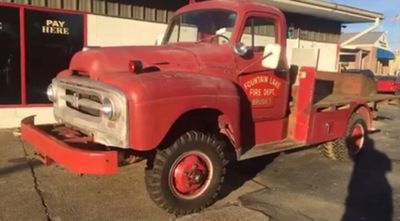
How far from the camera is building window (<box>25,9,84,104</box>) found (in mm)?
9945

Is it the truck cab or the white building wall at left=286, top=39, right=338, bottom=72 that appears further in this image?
the white building wall at left=286, top=39, right=338, bottom=72

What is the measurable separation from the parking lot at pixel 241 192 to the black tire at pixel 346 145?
0.55ft

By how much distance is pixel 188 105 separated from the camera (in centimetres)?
501

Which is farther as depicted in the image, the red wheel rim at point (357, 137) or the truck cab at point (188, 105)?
the red wheel rim at point (357, 137)

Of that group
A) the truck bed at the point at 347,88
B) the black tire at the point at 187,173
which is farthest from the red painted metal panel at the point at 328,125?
the black tire at the point at 187,173

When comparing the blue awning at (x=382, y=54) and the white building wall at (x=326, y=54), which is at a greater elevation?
the white building wall at (x=326, y=54)

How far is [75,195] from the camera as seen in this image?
5848 millimetres

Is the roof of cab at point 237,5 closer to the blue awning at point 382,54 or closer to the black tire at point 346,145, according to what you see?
the black tire at point 346,145

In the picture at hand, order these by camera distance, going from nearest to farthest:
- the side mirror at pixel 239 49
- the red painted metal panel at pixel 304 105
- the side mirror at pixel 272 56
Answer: the side mirror at pixel 272 56 < the side mirror at pixel 239 49 < the red painted metal panel at pixel 304 105

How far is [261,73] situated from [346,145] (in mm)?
2720

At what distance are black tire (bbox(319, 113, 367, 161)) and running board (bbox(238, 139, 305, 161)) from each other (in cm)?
143

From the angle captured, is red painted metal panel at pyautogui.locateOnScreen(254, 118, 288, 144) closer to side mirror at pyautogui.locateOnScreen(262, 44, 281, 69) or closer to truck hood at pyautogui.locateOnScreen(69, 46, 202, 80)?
side mirror at pyautogui.locateOnScreen(262, 44, 281, 69)

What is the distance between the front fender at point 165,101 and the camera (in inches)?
183

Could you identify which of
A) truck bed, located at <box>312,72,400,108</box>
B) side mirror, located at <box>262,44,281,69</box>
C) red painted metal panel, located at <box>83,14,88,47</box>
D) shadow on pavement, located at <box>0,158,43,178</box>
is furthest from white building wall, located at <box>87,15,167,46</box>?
side mirror, located at <box>262,44,281,69</box>
